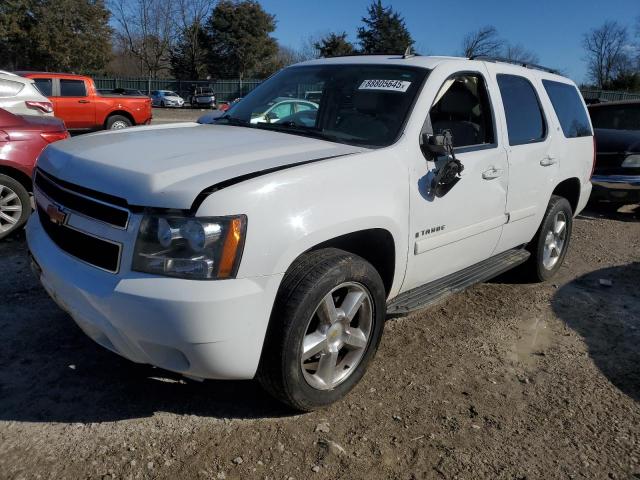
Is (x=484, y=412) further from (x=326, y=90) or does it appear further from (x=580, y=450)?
(x=326, y=90)

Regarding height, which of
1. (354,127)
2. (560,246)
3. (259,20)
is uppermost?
(259,20)

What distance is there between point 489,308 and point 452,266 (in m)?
1.07

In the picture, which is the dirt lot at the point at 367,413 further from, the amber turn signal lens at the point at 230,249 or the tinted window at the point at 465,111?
the tinted window at the point at 465,111

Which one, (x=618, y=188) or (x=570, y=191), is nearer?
(x=570, y=191)

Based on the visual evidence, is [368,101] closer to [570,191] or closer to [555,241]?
[555,241]

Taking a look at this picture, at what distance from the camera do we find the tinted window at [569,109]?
4.84m

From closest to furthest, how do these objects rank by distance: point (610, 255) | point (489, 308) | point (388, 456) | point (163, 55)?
point (388, 456), point (489, 308), point (610, 255), point (163, 55)

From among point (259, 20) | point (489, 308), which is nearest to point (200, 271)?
point (489, 308)

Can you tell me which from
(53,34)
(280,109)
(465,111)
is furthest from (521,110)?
(53,34)

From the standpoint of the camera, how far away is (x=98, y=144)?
3.02 m

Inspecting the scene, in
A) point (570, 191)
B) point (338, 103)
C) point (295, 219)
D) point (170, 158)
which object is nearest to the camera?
point (295, 219)

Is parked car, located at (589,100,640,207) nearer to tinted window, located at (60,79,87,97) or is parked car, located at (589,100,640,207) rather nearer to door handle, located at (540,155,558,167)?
door handle, located at (540,155,558,167)

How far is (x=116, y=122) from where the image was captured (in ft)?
50.3

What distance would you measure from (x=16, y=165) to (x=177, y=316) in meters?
4.13
